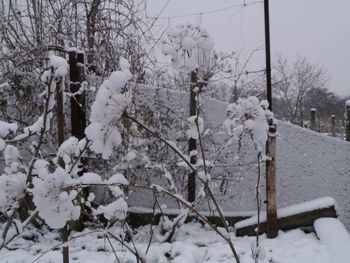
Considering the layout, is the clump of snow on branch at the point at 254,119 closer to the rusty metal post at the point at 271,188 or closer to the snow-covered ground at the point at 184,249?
the snow-covered ground at the point at 184,249

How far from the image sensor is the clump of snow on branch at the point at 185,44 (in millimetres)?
1340

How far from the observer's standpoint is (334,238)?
3.37 m

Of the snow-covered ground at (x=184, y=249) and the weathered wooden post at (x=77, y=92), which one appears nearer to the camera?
the snow-covered ground at (x=184, y=249)

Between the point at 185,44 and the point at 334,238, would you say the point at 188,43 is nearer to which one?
the point at 185,44

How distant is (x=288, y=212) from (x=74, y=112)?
9.28ft

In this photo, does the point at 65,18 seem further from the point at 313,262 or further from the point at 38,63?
the point at 313,262

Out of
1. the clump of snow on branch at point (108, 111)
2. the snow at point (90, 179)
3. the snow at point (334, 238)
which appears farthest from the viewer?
the snow at point (334, 238)

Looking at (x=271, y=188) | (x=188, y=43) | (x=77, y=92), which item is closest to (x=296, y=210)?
(x=271, y=188)

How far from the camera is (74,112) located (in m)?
4.11

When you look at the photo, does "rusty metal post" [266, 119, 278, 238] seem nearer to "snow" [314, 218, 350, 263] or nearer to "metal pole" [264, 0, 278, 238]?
"metal pole" [264, 0, 278, 238]

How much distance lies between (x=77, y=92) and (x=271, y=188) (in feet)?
8.01

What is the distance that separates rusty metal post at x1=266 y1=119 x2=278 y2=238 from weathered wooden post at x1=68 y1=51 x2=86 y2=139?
2.17 metres

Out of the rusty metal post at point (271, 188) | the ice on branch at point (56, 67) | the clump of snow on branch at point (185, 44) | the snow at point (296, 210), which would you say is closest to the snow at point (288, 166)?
the snow at point (296, 210)

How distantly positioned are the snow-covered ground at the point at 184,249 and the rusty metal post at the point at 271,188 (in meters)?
0.12
